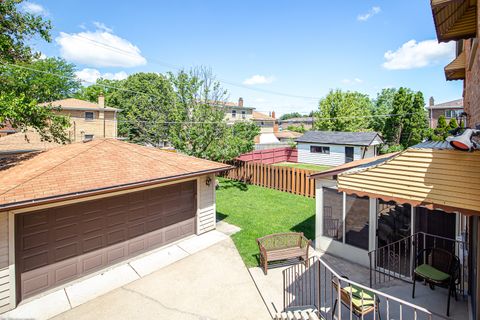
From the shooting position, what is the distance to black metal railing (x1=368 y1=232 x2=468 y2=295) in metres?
6.93

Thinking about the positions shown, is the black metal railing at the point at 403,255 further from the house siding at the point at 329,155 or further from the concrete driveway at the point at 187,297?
the house siding at the point at 329,155

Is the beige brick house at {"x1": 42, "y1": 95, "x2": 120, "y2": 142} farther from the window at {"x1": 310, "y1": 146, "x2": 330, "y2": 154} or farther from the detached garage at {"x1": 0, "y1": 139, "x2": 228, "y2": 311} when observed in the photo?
the window at {"x1": 310, "y1": 146, "x2": 330, "y2": 154}

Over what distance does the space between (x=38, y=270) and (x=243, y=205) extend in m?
9.12

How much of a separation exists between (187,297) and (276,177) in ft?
37.6

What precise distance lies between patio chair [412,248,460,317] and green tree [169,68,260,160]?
11.8 metres

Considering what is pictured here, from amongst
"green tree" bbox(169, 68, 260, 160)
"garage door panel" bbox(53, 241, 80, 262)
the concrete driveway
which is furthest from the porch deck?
"green tree" bbox(169, 68, 260, 160)

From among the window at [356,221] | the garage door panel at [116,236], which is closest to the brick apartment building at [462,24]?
the window at [356,221]

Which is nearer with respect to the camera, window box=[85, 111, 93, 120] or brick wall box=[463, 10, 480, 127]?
brick wall box=[463, 10, 480, 127]

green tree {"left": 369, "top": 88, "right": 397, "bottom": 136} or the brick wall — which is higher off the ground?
green tree {"left": 369, "top": 88, "right": 397, "bottom": 136}

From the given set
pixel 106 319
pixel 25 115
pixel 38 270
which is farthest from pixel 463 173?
pixel 25 115

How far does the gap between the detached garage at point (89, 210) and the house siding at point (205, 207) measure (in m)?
0.04

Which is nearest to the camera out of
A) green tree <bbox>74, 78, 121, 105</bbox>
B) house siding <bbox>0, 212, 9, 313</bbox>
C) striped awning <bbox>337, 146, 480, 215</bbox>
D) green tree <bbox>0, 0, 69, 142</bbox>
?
striped awning <bbox>337, 146, 480, 215</bbox>

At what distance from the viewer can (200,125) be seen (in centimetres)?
1605

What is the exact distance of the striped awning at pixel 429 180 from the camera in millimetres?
3453
